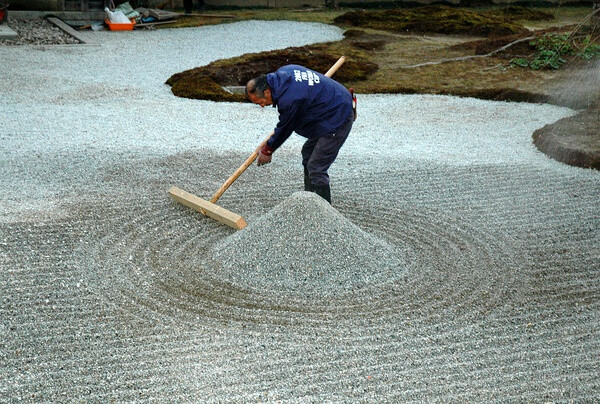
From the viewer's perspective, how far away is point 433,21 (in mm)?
15883

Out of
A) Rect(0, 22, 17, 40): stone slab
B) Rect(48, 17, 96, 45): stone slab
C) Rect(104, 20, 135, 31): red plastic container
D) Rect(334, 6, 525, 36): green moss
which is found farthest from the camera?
Rect(334, 6, 525, 36): green moss

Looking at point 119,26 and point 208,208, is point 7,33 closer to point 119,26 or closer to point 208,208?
point 119,26

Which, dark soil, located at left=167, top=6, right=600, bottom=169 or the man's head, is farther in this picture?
dark soil, located at left=167, top=6, right=600, bottom=169

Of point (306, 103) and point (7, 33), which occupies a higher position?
point (306, 103)

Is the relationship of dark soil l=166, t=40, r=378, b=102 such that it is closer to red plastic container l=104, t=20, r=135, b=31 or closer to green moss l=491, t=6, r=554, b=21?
red plastic container l=104, t=20, r=135, b=31

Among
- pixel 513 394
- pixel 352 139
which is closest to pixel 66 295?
pixel 513 394

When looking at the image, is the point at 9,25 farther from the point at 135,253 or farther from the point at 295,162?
the point at 135,253

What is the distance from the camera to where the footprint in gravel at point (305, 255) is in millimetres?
4934

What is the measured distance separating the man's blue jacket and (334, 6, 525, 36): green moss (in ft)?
33.8

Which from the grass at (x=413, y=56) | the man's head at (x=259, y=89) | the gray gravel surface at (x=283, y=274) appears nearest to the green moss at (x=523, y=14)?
the grass at (x=413, y=56)

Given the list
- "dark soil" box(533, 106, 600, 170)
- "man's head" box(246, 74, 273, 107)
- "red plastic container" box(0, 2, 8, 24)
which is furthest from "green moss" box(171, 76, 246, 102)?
"red plastic container" box(0, 2, 8, 24)

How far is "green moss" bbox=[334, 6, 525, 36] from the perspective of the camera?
49.8ft

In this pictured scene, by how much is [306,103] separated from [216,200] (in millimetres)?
1244

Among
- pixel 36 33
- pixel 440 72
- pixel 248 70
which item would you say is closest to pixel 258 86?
pixel 248 70
